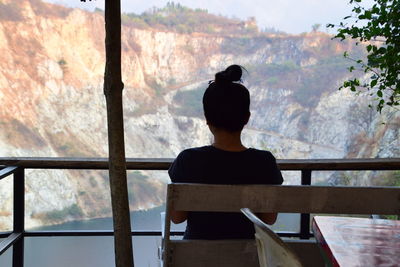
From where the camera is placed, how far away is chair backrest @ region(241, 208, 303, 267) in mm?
760

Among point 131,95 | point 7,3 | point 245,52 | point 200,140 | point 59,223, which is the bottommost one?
point 59,223

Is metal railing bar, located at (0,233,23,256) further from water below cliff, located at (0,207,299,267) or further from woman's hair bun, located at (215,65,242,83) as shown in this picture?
woman's hair bun, located at (215,65,242,83)

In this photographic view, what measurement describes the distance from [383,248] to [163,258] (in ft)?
2.39

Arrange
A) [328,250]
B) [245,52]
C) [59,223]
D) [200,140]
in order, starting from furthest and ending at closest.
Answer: [245,52] → [200,140] → [59,223] → [328,250]

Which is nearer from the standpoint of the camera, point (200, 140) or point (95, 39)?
point (200, 140)

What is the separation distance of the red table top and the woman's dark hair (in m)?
0.43

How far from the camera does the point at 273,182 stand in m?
1.76

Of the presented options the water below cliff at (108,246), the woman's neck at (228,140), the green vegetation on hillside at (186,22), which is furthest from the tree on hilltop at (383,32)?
the green vegetation on hillside at (186,22)

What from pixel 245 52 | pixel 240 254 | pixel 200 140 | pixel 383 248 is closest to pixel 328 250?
pixel 383 248

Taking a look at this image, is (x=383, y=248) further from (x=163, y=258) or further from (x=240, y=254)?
(x=163, y=258)

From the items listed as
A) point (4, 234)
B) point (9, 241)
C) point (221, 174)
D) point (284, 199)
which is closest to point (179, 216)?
point (221, 174)

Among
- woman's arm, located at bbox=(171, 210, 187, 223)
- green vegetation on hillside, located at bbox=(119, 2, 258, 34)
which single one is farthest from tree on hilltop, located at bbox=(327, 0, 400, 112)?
green vegetation on hillside, located at bbox=(119, 2, 258, 34)

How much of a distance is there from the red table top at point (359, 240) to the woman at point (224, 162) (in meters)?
0.31

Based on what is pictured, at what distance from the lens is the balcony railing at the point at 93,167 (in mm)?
2492
